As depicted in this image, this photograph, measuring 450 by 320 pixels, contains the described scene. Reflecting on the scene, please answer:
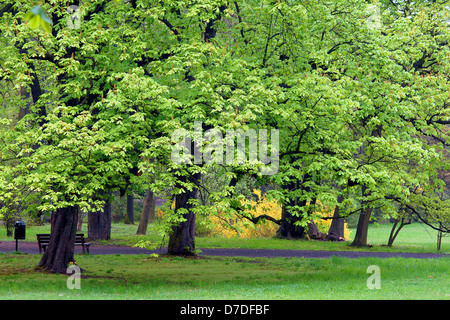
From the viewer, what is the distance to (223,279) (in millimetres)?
15203

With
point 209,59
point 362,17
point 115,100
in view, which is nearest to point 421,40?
point 362,17

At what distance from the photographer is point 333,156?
14328 millimetres

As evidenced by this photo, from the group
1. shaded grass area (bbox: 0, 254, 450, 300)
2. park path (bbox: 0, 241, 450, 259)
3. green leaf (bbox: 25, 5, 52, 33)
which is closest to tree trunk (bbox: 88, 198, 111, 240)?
park path (bbox: 0, 241, 450, 259)

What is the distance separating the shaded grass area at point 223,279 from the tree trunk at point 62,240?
53 cm

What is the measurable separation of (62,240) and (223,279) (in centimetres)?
488

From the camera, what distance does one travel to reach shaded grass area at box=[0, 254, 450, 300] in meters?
12.0

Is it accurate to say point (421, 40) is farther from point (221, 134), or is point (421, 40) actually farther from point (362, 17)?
point (221, 134)

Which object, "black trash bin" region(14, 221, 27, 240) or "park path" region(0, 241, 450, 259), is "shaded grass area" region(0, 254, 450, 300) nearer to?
"black trash bin" region(14, 221, 27, 240)

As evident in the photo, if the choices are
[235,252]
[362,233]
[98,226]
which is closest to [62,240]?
[235,252]

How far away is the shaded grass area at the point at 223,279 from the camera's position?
12.0 metres

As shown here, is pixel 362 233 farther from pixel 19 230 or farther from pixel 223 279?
pixel 19 230

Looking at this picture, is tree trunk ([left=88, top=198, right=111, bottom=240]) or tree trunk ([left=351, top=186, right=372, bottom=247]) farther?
tree trunk ([left=351, top=186, right=372, bottom=247])

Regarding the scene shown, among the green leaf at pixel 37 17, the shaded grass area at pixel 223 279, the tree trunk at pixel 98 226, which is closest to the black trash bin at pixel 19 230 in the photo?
the shaded grass area at pixel 223 279

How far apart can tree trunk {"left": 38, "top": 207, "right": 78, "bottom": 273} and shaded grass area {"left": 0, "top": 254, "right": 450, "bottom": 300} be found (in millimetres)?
527
